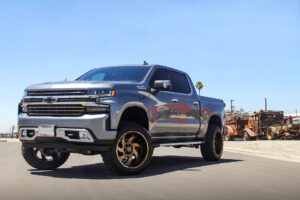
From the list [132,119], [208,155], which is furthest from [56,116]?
[208,155]

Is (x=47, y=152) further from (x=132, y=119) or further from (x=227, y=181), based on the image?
(x=227, y=181)

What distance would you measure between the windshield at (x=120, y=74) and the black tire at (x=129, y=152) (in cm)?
125

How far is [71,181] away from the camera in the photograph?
21.2 feet

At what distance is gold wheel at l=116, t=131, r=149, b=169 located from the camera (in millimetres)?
6973

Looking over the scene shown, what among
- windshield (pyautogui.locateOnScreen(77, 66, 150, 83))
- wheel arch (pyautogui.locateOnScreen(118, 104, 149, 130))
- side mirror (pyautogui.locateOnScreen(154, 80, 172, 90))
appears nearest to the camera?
wheel arch (pyautogui.locateOnScreen(118, 104, 149, 130))

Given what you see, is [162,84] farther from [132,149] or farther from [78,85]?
[78,85]

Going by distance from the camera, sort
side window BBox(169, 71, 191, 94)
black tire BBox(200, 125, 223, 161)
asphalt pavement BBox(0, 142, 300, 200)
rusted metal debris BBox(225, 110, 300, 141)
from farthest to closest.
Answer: rusted metal debris BBox(225, 110, 300, 141) < black tire BBox(200, 125, 223, 161) < side window BBox(169, 71, 191, 94) < asphalt pavement BBox(0, 142, 300, 200)

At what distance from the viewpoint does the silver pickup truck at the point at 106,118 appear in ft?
21.8

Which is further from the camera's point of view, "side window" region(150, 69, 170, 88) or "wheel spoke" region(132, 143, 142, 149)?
"side window" region(150, 69, 170, 88)

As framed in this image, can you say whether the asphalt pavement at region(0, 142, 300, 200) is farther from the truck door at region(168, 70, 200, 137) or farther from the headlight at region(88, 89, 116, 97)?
the headlight at region(88, 89, 116, 97)

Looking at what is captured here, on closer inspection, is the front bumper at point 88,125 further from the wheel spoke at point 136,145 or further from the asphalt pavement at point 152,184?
the asphalt pavement at point 152,184

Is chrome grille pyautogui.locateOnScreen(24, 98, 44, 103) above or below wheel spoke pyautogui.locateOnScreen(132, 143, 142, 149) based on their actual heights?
above

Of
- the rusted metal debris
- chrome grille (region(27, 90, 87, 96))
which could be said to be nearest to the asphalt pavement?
chrome grille (region(27, 90, 87, 96))

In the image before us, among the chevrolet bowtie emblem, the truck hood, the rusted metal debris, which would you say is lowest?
the rusted metal debris
